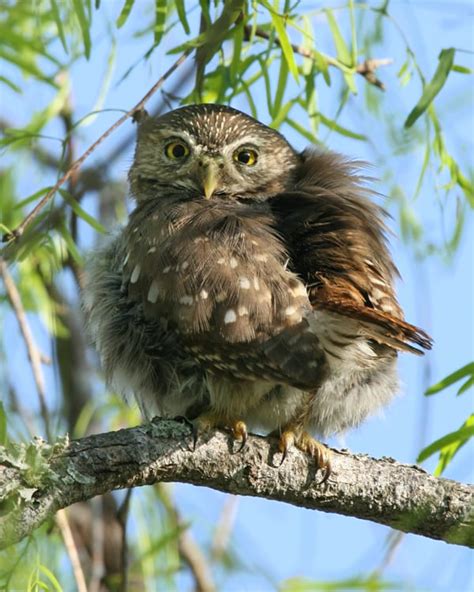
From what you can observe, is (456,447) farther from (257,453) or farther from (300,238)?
(300,238)

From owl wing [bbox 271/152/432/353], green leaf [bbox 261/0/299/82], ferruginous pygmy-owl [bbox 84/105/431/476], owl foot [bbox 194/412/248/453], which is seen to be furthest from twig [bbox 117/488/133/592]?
green leaf [bbox 261/0/299/82]

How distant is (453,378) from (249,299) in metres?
0.56

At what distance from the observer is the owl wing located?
8.80 ft

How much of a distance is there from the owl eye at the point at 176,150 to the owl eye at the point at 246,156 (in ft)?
0.57

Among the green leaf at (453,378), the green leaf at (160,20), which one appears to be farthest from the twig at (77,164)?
the green leaf at (453,378)

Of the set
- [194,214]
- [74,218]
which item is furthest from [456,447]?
[74,218]

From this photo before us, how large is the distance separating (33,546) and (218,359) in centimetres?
71

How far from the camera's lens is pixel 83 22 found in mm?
2725

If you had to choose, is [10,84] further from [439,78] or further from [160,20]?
[439,78]

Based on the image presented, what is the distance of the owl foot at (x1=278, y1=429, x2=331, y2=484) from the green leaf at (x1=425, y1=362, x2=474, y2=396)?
0.35 m

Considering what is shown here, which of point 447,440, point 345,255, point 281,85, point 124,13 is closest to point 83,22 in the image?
point 124,13

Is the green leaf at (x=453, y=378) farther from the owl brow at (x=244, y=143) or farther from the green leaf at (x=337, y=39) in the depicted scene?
the owl brow at (x=244, y=143)

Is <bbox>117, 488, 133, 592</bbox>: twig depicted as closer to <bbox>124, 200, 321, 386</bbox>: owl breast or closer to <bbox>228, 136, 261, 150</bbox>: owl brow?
<bbox>124, 200, 321, 386</bbox>: owl breast

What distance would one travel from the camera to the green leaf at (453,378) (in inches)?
107
